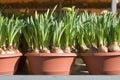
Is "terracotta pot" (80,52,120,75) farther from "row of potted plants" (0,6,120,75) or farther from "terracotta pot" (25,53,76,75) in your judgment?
"terracotta pot" (25,53,76,75)

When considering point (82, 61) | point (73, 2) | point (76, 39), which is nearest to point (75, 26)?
point (76, 39)

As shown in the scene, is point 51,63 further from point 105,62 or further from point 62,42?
point 105,62

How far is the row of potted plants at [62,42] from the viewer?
2932mm

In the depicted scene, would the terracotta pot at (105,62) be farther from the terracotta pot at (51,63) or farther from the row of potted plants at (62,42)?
the terracotta pot at (51,63)

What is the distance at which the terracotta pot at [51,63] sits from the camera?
2914 millimetres

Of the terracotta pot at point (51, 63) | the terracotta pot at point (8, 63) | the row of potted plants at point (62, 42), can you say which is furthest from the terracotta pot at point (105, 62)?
the terracotta pot at point (8, 63)

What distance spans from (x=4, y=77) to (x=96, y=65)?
70 cm

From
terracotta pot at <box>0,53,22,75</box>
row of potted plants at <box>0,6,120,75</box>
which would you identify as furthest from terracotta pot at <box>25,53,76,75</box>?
terracotta pot at <box>0,53,22,75</box>

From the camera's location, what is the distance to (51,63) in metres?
2.92

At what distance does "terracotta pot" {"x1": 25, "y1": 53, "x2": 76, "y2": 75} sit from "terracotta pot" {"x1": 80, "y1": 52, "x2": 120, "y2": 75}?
0.53ft

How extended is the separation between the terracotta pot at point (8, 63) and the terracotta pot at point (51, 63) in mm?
103

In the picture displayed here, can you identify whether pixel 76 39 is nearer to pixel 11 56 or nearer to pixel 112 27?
pixel 112 27

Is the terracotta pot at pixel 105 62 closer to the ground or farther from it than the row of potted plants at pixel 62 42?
closer to the ground

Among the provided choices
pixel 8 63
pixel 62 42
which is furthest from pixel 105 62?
pixel 8 63
